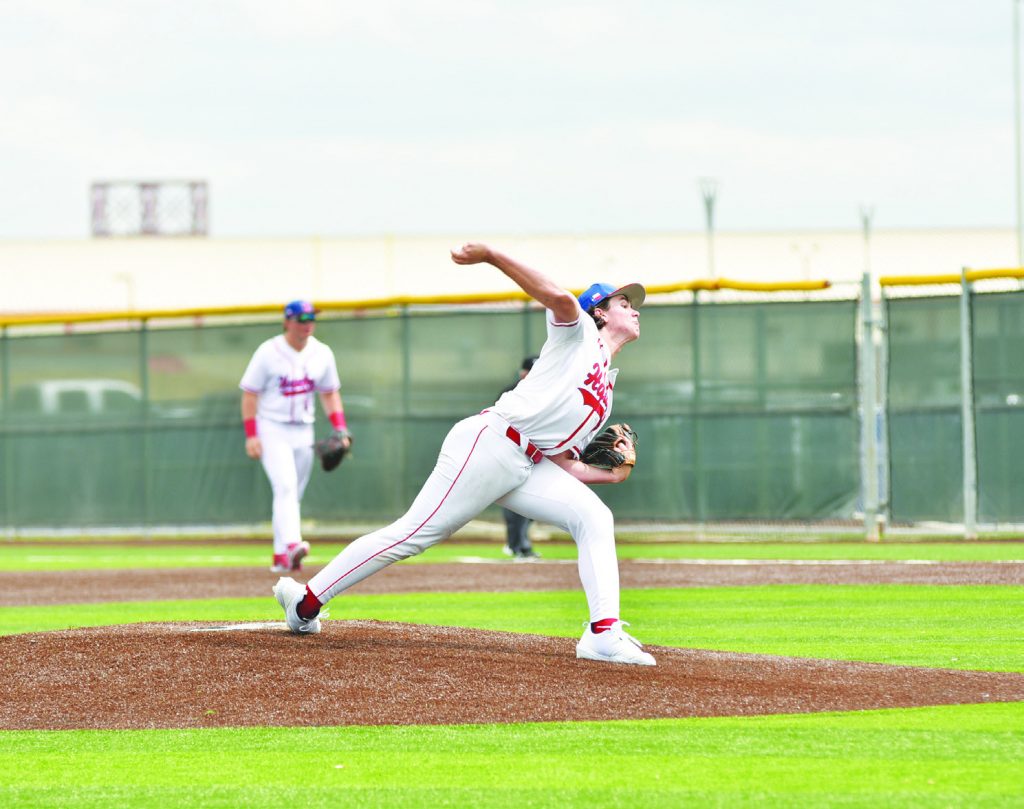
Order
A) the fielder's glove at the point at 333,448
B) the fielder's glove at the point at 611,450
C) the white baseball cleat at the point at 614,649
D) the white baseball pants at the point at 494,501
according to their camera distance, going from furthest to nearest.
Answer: the fielder's glove at the point at 333,448
the fielder's glove at the point at 611,450
the white baseball pants at the point at 494,501
the white baseball cleat at the point at 614,649

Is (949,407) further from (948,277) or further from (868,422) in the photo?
(948,277)

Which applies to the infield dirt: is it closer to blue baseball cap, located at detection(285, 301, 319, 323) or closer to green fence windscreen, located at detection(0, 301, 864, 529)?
blue baseball cap, located at detection(285, 301, 319, 323)

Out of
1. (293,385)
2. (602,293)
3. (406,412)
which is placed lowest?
(406,412)

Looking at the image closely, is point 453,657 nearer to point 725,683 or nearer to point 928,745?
point 725,683

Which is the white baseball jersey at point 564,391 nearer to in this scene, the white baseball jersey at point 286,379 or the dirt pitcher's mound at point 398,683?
the dirt pitcher's mound at point 398,683

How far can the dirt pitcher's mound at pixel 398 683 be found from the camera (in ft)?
20.5

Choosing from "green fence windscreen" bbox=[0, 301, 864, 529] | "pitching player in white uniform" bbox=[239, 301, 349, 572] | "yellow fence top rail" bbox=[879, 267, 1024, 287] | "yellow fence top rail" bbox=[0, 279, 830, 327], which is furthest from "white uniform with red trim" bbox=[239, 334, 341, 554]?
"yellow fence top rail" bbox=[879, 267, 1024, 287]

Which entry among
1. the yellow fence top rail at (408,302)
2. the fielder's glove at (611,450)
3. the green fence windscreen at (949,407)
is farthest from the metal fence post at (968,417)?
the fielder's glove at (611,450)

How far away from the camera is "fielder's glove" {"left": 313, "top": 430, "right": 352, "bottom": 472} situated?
1383cm

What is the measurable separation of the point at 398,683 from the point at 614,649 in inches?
39.5

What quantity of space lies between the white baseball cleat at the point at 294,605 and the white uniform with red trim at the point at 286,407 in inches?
208

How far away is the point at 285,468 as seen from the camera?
524 inches

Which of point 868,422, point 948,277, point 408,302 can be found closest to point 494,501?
point 868,422

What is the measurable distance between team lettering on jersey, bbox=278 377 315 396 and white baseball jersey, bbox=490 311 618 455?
6.28 m
